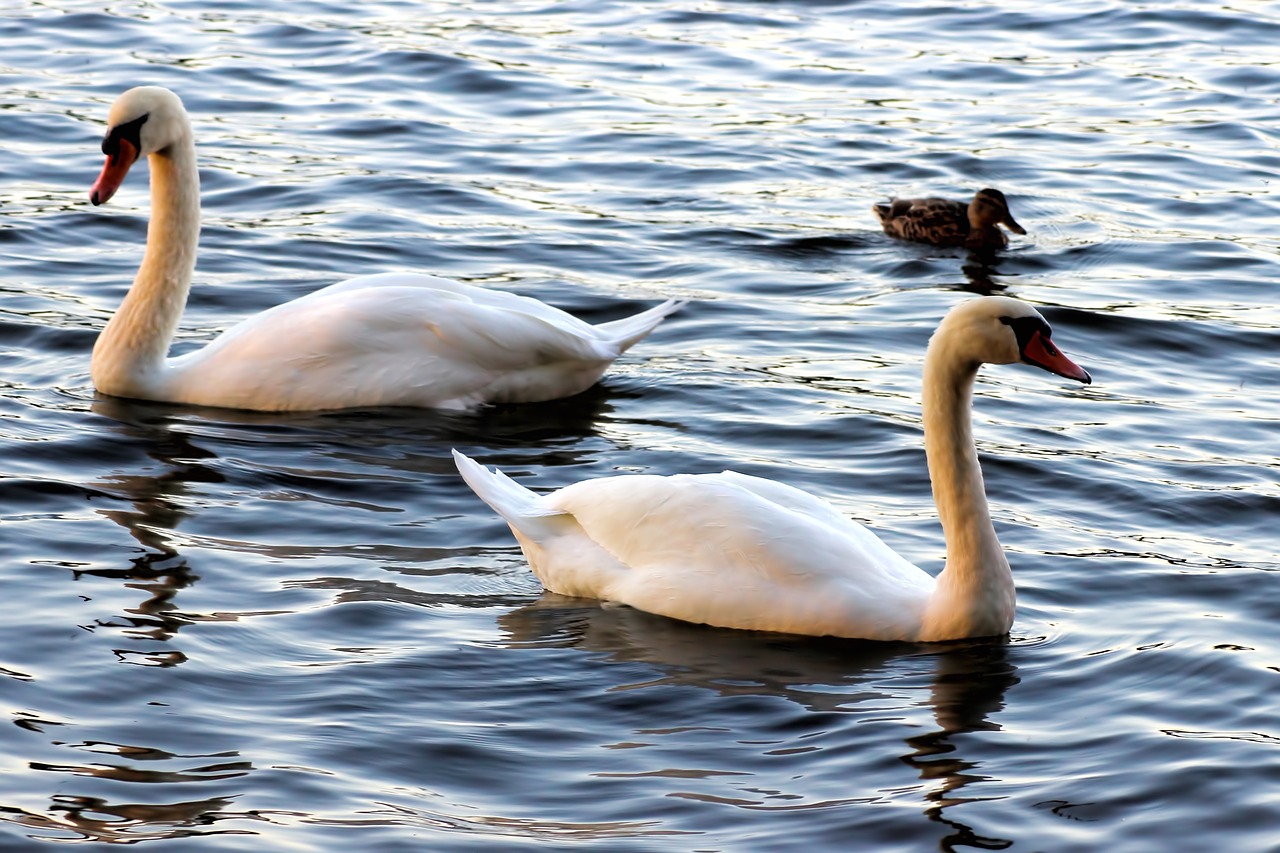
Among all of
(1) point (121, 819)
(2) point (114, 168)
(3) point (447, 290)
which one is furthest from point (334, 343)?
(1) point (121, 819)

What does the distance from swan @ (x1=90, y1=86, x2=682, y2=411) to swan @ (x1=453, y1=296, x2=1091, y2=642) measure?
2.27 m

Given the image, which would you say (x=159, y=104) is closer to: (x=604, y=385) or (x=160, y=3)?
(x=604, y=385)

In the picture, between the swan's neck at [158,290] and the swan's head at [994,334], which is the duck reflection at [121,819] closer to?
the swan's head at [994,334]

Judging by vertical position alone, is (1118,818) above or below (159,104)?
below

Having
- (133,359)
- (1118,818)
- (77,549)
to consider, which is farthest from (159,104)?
(1118,818)

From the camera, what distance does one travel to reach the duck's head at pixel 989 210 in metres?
12.3

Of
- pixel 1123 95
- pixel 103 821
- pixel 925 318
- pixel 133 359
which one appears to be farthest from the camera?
pixel 1123 95

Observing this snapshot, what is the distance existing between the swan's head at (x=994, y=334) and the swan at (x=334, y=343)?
9.24 ft

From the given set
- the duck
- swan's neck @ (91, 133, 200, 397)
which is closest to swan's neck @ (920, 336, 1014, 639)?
swan's neck @ (91, 133, 200, 397)

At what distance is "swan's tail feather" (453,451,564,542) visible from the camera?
7.09m

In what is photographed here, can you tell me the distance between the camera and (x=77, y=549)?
Result: 7254mm

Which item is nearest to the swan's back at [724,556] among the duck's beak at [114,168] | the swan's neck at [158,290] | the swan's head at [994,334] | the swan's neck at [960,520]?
the swan's neck at [960,520]

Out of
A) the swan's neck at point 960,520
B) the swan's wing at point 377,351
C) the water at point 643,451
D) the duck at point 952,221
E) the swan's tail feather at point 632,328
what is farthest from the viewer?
the duck at point 952,221

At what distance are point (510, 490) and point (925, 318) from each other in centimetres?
409
